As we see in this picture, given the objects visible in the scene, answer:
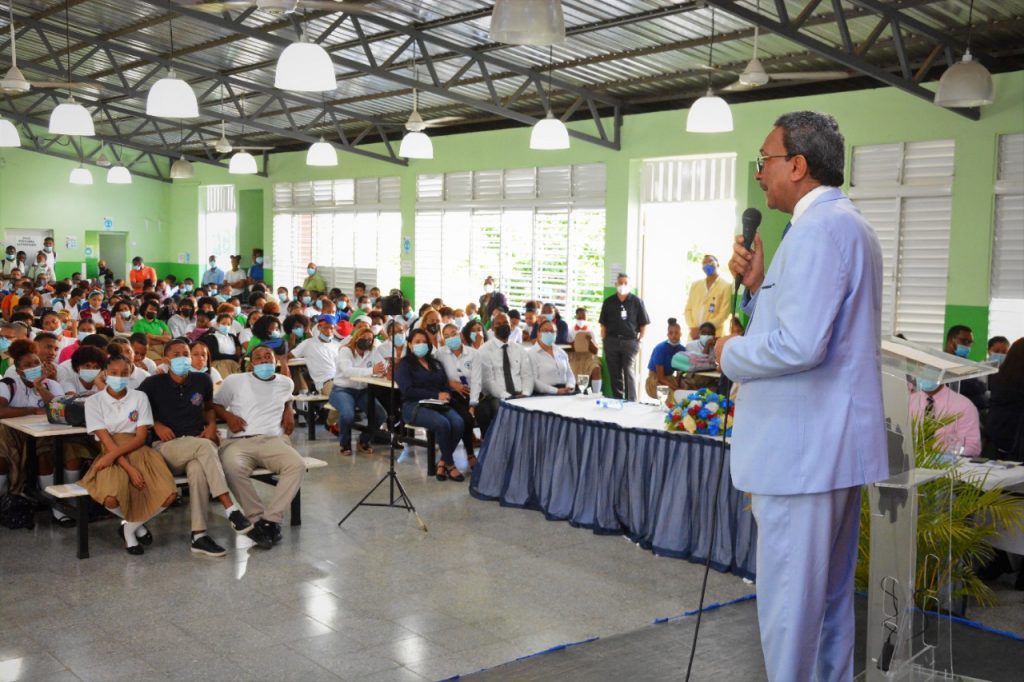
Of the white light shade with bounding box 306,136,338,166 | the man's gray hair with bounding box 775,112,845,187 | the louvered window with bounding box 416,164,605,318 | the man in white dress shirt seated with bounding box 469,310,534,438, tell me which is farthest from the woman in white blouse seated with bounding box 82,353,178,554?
the louvered window with bounding box 416,164,605,318

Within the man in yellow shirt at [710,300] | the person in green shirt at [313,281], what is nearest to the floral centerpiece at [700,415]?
the man in yellow shirt at [710,300]

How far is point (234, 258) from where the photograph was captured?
70.4ft

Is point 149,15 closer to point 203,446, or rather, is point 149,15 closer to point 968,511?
point 203,446

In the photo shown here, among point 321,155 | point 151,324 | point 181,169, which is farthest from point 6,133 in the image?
point 181,169

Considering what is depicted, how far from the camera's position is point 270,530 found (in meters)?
6.23

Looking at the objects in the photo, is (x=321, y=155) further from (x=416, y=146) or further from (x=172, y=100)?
(x=172, y=100)

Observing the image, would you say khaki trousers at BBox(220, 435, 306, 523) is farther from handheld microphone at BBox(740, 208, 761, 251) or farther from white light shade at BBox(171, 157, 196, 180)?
white light shade at BBox(171, 157, 196, 180)

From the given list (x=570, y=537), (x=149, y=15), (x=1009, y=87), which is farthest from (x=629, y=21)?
(x=149, y=15)

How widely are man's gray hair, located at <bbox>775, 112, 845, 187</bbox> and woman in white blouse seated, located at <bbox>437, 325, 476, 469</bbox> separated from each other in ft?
20.9

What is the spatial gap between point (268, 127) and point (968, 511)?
13.6 metres

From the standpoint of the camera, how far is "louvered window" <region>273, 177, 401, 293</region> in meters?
18.1

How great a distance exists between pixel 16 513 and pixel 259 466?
1557 millimetres

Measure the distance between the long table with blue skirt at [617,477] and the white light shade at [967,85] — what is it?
2.97 m

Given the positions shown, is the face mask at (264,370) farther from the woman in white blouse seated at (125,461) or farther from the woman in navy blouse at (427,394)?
the woman in navy blouse at (427,394)
